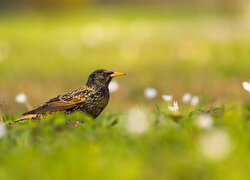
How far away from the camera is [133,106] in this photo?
27.8 feet

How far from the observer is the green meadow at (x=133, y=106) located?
320 centimetres

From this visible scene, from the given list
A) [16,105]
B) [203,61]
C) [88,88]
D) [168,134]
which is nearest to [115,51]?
[203,61]

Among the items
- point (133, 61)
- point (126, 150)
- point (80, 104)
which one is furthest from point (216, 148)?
point (133, 61)

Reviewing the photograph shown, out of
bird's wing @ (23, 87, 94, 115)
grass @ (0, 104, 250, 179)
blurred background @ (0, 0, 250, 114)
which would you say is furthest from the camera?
blurred background @ (0, 0, 250, 114)

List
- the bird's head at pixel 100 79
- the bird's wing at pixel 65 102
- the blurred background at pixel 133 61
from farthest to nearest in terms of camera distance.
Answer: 1. the blurred background at pixel 133 61
2. the bird's head at pixel 100 79
3. the bird's wing at pixel 65 102

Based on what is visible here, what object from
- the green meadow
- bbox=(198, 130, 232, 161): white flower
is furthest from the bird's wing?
bbox=(198, 130, 232, 161): white flower

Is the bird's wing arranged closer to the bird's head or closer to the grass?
the bird's head

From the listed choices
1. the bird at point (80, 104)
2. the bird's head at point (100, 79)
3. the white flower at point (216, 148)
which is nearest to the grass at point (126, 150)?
the white flower at point (216, 148)

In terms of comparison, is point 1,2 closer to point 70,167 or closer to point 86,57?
point 86,57

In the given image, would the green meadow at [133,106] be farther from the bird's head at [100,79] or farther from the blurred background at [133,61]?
the bird's head at [100,79]

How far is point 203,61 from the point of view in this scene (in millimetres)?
12055

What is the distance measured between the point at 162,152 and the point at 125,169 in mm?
538

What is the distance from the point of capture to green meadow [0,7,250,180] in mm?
3203

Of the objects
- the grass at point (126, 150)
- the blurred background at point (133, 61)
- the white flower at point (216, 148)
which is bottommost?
the blurred background at point (133, 61)
